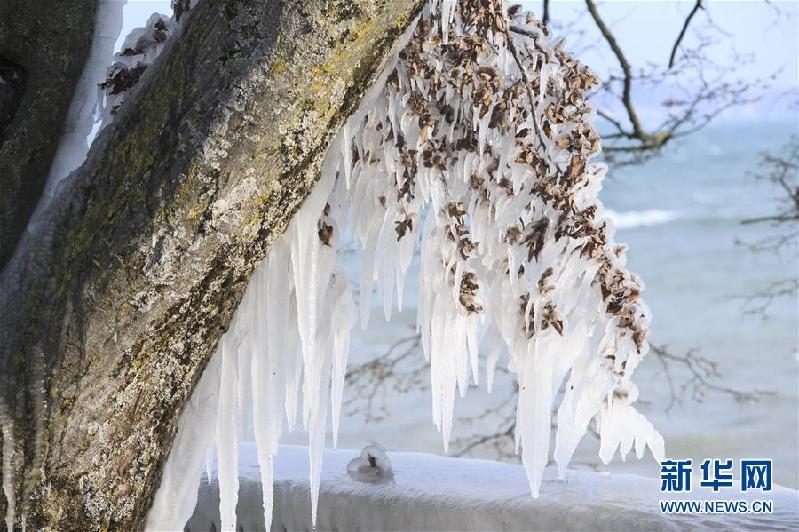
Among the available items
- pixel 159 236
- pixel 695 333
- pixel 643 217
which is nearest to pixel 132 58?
pixel 159 236

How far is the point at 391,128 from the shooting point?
1.87 metres

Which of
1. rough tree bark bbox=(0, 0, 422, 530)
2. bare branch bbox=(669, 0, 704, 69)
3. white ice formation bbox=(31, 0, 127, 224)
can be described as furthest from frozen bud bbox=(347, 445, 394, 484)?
bare branch bbox=(669, 0, 704, 69)

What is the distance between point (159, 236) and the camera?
1548mm

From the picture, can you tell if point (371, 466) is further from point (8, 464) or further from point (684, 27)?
point (684, 27)

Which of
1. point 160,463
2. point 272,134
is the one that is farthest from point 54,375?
Result: point 272,134

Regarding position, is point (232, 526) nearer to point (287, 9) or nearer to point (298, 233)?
point (298, 233)

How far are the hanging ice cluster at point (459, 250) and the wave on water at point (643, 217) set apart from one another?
1618cm

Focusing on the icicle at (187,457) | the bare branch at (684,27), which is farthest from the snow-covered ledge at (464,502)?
the bare branch at (684,27)

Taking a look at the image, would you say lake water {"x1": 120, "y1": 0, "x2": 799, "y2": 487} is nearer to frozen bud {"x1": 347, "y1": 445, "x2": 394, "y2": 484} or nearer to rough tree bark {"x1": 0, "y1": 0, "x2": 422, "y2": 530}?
frozen bud {"x1": 347, "y1": 445, "x2": 394, "y2": 484}

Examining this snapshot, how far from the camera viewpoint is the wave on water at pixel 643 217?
59.7 ft

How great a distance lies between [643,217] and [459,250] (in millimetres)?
17442

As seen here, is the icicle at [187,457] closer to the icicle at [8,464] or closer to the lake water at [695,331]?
the icicle at [8,464]

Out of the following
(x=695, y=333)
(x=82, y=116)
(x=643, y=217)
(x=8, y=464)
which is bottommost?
(x=8, y=464)

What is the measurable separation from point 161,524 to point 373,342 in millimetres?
8497
